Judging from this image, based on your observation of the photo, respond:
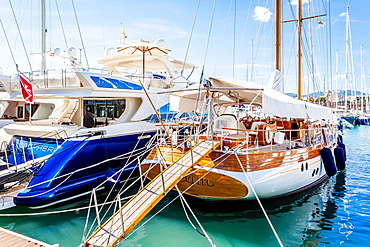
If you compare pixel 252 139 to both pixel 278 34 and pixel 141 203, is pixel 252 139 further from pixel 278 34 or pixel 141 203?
pixel 278 34

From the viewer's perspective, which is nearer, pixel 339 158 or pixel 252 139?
pixel 252 139

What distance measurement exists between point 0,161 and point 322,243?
11.3 metres

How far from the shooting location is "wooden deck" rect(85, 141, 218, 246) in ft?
17.1

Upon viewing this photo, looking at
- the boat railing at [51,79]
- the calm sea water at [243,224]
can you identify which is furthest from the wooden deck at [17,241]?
the boat railing at [51,79]

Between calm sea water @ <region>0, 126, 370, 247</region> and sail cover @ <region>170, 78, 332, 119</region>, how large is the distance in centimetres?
267

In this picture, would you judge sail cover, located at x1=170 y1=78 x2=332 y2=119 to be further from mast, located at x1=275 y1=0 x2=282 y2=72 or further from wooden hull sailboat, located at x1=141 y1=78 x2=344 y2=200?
mast, located at x1=275 y1=0 x2=282 y2=72

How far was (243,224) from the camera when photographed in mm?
7188

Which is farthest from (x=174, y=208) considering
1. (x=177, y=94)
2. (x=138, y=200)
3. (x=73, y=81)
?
(x=73, y=81)

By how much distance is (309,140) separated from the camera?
972cm

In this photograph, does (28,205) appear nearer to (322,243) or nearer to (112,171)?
(112,171)

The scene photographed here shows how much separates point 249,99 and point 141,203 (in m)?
5.27

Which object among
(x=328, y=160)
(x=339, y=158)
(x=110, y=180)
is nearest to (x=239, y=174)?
(x=328, y=160)

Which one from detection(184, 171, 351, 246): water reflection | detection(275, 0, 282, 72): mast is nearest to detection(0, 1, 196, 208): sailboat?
detection(184, 171, 351, 246): water reflection

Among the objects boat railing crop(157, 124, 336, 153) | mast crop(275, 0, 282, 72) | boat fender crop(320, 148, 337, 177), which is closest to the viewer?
boat railing crop(157, 124, 336, 153)
